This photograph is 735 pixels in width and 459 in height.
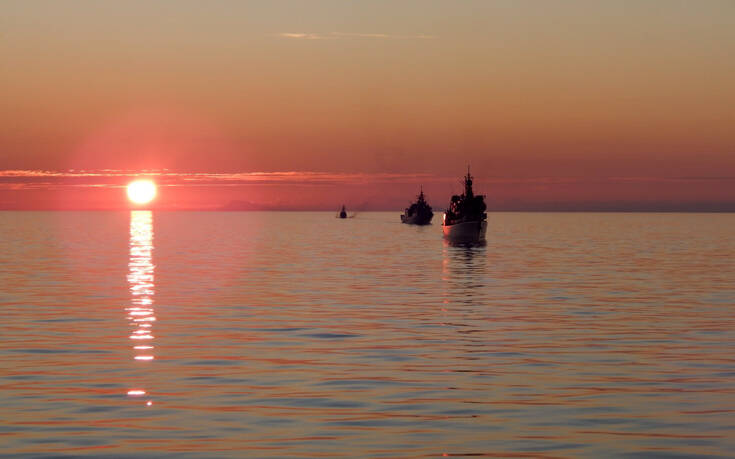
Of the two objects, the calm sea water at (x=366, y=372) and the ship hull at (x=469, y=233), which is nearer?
the calm sea water at (x=366, y=372)

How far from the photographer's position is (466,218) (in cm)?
16200

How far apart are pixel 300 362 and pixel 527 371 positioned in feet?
19.8

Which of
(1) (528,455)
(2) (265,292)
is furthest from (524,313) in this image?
(1) (528,455)

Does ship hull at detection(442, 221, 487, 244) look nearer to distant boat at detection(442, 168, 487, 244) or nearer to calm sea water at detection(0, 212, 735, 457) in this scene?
distant boat at detection(442, 168, 487, 244)

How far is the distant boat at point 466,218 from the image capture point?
156m

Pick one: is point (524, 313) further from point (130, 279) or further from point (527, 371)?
point (130, 279)

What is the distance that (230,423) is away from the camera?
20328 millimetres

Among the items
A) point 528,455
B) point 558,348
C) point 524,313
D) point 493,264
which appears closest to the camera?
point 528,455

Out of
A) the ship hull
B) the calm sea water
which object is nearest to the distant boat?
the ship hull

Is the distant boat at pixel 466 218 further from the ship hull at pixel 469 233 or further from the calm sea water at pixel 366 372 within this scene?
the calm sea water at pixel 366 372

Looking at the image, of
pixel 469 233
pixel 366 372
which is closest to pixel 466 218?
pixel 469 233

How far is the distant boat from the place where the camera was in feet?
511

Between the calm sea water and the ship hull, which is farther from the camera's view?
the ship hull

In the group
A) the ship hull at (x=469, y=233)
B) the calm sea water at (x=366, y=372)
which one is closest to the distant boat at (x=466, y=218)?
the ship hull at (x=469, y=233)
